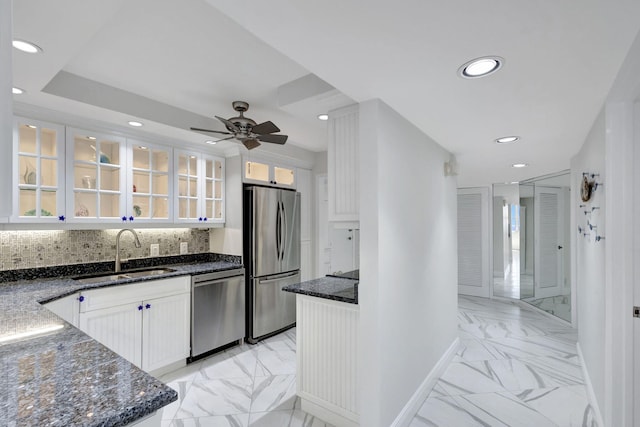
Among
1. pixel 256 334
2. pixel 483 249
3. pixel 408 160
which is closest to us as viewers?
pixel 408 160

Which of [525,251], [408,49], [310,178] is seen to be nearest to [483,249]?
[525,251]

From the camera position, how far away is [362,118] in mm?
1877

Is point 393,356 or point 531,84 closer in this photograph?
point 531,84

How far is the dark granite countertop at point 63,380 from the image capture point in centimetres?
77

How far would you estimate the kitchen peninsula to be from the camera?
6.61 feet

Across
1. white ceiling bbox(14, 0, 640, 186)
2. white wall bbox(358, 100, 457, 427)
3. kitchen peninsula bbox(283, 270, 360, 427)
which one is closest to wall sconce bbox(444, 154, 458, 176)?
white ceiling bbox(14, 0, 640, 186)

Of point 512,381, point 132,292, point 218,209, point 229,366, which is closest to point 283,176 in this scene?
point 218,209

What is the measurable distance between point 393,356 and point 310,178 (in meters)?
3.03

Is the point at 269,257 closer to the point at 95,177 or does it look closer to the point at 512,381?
the point at 95,177

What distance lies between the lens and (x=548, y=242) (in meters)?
4.56

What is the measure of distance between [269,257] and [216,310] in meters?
0.85

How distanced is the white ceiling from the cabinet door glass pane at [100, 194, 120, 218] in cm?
69

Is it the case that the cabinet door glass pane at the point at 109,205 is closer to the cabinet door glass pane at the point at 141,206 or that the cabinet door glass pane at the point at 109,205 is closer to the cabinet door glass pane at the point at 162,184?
the cabinet door glass pane at the point at 141,206

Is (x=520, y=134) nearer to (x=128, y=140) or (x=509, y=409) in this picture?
(x=509, y=409)
